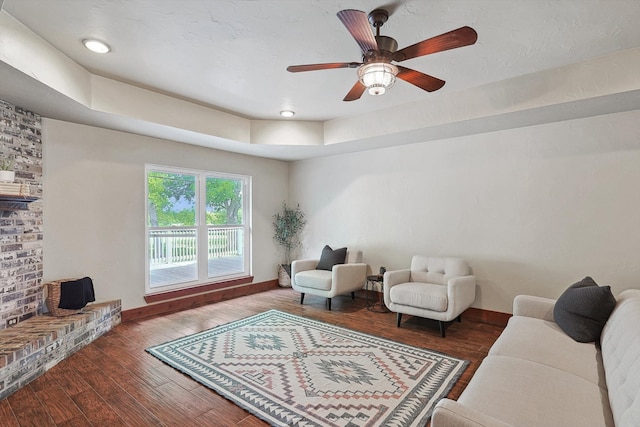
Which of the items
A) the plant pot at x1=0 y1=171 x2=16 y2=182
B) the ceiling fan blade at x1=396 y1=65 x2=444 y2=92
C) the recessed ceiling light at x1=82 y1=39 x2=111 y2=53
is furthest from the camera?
the plant pot at x1=0 y1=171 x2=16 y2=182

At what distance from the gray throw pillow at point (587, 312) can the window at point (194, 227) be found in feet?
14.7

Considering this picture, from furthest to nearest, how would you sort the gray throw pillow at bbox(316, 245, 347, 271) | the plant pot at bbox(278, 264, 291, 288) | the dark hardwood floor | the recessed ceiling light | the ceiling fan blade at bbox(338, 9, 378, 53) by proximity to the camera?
the plant pot at bbox(278, 264, 291, 288)
the gray throw pillow at bbox(316, 245, 347, 271)
the recessed ceiling light
the dark hardwood floor
the ceiling fan blade at bbox(338, 9, 378, 53)

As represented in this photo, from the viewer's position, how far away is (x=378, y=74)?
2172mm

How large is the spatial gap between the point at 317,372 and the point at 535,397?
1.63 m

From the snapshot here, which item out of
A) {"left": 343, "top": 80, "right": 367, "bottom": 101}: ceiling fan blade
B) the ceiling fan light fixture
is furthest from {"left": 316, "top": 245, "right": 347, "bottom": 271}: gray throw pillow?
the ceiling fan light fixture

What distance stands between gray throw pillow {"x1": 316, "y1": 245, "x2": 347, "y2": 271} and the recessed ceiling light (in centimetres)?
365

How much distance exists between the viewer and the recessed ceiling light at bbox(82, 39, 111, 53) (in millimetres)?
2519

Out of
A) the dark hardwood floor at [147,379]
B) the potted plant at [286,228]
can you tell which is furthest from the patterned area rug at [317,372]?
the potted plant at [286,228]

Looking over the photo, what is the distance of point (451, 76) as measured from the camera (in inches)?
126

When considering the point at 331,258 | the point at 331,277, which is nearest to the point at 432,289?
the point at 331,277

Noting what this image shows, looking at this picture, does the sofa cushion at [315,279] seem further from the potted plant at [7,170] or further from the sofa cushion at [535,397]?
the potted plant at [7,170]

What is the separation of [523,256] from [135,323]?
188 inches

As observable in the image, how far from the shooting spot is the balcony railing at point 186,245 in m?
4.55

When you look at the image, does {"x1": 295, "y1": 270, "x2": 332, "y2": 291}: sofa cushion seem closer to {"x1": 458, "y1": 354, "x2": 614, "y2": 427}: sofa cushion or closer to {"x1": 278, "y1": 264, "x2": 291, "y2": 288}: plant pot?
{"x1": 278, "y1": 264, "x2": 291, "y2": 288}: plant pot
